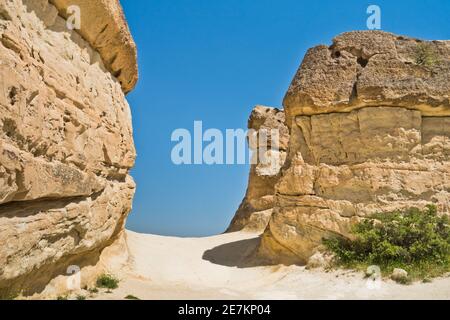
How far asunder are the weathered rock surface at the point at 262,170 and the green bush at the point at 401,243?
865 cm

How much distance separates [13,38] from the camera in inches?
223

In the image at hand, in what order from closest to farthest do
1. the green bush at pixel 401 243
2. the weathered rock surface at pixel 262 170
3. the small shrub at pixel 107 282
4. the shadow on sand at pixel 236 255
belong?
the small shrub at pixel 107 282 < the green bush at pixel 401 243 < the shadow on sand at pixel 236 255 < the weathered rock surface at pixel 262 170

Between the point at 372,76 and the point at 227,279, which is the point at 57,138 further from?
the point at 372,76

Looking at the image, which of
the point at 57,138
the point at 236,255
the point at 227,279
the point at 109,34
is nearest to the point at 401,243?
the point at 227,279

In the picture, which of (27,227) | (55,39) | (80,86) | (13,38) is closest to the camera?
(13,38)

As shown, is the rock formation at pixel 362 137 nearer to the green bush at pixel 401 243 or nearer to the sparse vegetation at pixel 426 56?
the sparse vegetation at pixel 426 56

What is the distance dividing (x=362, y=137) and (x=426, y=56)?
3213mm

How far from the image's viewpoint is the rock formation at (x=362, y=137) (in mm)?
11359

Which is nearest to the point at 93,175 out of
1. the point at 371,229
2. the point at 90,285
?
the point at 90,285

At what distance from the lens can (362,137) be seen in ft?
38.5

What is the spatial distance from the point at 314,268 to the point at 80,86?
782 centimetres

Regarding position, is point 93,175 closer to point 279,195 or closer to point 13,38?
point 13,38

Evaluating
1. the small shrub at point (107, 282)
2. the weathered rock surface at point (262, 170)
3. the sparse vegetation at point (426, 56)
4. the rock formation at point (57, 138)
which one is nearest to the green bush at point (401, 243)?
the sparse vegetation at point (426, 56)

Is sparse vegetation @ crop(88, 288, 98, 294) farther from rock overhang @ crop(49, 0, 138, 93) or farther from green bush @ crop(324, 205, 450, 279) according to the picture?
green bush @ crop(324, 205, 450, 279)
